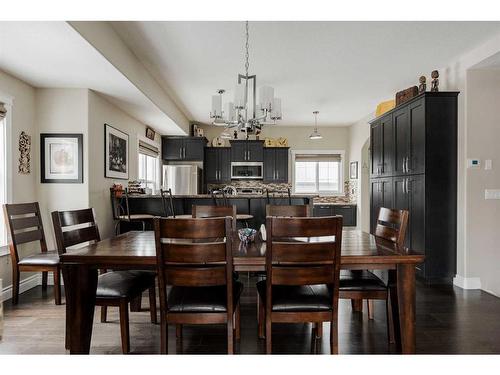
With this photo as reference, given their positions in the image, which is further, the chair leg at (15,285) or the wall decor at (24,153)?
the wall decor at (24,153)

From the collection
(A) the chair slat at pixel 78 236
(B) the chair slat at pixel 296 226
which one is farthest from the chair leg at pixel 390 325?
(A) the chair slat at pixel 78 236

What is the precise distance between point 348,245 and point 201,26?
2302 millimetres

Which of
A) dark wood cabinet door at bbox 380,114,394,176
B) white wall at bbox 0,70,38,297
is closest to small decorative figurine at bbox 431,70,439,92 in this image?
dark wood cabinet door at bbox 380,114,394,176

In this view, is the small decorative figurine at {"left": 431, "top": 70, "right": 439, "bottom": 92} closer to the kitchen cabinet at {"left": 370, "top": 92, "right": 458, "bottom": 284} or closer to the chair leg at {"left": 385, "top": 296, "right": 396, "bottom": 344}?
the kitchen cabinet at {"left": 370, "top": 92, "right": 458, "bottom": 284}

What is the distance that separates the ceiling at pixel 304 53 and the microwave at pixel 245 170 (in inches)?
95.0

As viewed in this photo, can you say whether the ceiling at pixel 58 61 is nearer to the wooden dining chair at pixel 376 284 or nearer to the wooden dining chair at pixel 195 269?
the wooden dining chair at pixel 195 269

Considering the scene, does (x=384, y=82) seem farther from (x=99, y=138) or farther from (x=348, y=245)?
(x=99, y=138)

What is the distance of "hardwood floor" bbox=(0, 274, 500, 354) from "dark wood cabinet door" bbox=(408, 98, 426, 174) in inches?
59.9

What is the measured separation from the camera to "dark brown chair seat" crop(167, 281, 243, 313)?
1.83 meters

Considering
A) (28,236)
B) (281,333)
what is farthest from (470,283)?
(28,236)

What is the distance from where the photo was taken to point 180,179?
7125 mm

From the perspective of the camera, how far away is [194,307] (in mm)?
1836

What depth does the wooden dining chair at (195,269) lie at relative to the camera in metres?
1.69
